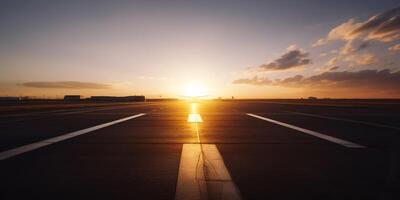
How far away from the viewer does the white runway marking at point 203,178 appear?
3.67 metres

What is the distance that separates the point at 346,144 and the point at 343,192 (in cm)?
436

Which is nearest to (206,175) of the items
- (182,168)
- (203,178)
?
(203,178)

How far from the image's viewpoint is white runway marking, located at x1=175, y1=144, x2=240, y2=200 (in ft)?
12.1

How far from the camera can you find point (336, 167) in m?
5.13

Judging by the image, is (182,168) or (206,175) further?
(182,168)

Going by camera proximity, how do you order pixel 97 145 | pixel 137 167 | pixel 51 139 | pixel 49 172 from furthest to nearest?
pixel 51 139 → pixel 97 145 → pixel 137 167 → pixel 49 172

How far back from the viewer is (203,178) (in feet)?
14.5

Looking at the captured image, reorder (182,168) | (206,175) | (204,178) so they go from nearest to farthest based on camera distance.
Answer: (204,178) < (206,175) < (182,168)

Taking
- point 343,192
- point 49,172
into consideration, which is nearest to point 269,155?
point 343,192

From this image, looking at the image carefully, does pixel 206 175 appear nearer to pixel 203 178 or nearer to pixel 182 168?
pixel 203 178

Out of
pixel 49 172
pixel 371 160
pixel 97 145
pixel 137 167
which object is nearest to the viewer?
pixel 49 172

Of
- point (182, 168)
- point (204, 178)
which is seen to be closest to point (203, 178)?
point (204, 178)

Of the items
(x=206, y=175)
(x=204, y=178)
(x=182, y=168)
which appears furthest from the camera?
(x=182, y=168)

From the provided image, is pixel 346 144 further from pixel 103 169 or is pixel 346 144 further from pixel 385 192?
pixel 103 169
